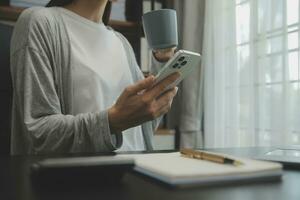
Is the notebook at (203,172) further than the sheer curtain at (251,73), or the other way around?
the sheer curtain at (251,73)

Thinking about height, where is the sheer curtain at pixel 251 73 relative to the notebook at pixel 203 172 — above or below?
above

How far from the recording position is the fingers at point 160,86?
29.4 inches

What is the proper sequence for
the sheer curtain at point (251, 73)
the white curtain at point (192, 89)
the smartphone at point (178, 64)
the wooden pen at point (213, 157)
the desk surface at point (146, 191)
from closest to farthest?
the desk surface at point (146, 191), the wooden pen at point (213, 157), the smartphone at point (178, 64), the sheer curtain at point (251, 73), the white curtain at point (192, 89)

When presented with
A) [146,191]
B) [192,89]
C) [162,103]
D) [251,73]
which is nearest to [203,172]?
[146,191]

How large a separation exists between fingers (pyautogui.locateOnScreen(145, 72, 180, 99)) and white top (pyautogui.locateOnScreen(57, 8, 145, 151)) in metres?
0.28

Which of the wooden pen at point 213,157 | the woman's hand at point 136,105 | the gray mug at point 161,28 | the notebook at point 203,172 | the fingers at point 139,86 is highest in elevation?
the gray mug at point 161,28

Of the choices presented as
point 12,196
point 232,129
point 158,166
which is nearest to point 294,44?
point 232,129

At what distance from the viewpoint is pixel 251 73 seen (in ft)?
5.31

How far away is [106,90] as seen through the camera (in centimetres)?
106

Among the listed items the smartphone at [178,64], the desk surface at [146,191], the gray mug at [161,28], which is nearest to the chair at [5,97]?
the gray mug at [161,28]

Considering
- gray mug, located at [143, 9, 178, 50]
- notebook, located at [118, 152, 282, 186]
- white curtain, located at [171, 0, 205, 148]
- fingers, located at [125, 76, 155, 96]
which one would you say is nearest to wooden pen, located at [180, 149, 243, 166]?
notebook, located at [118, 152, 282, 186]

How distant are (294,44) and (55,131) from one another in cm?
104

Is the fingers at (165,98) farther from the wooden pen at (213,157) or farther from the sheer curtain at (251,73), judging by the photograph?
the sheer curtain at (251,73)

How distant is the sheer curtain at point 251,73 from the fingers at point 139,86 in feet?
2.82
